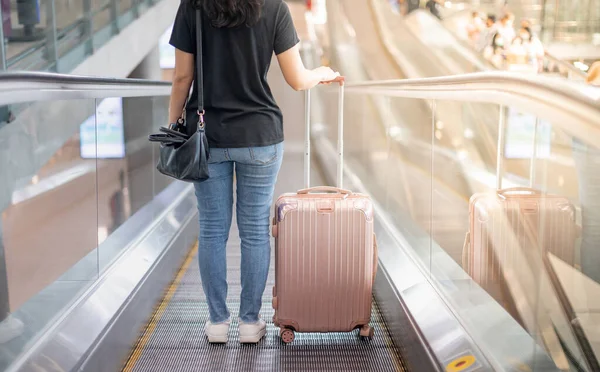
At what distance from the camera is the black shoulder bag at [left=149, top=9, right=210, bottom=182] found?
2.90 m

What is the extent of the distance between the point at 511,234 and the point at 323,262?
119cm

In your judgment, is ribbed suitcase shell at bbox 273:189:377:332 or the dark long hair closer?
the dark long hair

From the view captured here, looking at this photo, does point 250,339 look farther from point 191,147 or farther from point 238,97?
point 238,97

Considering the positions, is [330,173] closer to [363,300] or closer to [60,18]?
[60,18]

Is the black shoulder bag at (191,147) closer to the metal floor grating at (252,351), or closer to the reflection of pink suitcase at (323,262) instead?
the reflection of pink suitcase at (323,262)

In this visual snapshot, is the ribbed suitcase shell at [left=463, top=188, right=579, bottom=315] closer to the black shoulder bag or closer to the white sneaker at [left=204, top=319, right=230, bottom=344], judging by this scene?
the black shoulder bag

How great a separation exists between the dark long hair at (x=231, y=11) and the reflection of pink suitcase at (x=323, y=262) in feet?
2.64

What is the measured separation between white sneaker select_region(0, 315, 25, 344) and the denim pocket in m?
1.22

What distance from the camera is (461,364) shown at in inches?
91.5

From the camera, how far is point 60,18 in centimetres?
685

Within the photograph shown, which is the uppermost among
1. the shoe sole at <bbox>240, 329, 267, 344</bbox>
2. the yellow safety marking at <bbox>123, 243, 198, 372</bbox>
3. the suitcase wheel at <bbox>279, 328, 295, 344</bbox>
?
the suitcase wheel at <bbox>279, 328, 295, 344</bbox>

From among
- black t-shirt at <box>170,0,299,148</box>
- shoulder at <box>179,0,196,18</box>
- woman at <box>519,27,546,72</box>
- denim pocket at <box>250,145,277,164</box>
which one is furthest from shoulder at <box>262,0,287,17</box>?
woman at <box>519,27,546,72</box>

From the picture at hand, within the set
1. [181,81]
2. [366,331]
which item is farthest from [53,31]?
[366,331]

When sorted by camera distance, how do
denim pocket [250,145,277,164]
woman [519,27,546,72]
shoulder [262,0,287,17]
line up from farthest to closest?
woman [519,27,546,72]
denim pocket [250,145,277,164]
shoulder [262,0,287,17]
